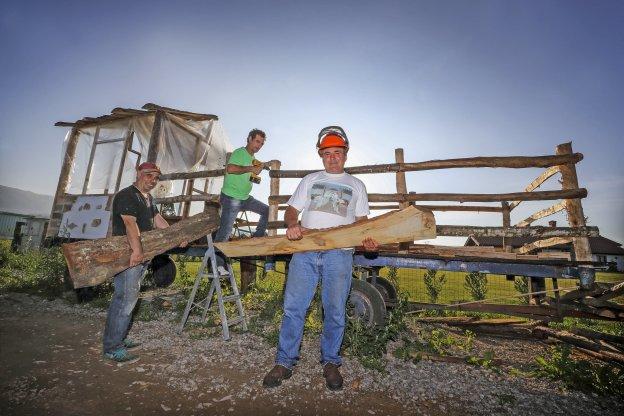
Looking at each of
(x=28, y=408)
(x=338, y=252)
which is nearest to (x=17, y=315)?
(x=28, y=408)

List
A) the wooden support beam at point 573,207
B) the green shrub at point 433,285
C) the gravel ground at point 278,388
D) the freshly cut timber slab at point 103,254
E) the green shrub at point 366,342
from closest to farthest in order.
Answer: the gravel ground at point 278,388
the freshly cut timber slab at point 103,254
the green shrub at point 366,342
the wooden support beam at point 573,207
the green shrub at point 433,285

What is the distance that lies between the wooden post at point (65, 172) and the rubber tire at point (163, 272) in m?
5.00

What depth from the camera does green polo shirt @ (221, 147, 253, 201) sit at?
5.45 m

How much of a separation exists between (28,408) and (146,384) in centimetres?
91

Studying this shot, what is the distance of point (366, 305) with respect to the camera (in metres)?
4.69

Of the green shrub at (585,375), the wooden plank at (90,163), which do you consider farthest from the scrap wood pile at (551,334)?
the wooden plank at (90,163)

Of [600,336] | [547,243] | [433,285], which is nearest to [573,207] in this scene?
[547,243]

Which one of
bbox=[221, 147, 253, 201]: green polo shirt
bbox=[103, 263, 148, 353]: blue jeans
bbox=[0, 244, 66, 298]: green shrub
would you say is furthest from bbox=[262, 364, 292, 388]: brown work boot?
bbox=[0, 244, 66, 298]: green shrub

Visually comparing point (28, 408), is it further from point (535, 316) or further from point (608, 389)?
point (535, 316)

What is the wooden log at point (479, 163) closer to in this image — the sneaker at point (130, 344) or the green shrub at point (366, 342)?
the green shrub at point (366, 342)

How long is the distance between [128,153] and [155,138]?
5.06 ft

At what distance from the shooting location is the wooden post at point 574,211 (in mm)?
4121

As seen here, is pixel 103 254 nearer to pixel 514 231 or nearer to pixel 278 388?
pixel 278 388

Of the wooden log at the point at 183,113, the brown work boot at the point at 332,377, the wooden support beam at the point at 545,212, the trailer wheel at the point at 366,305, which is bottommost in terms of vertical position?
the brown work boot at the point at 332,377
